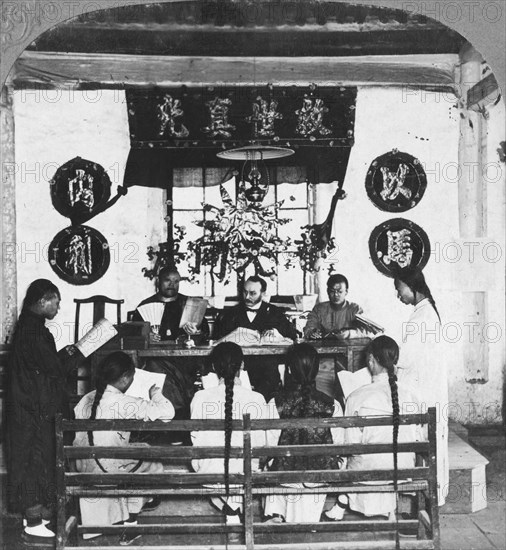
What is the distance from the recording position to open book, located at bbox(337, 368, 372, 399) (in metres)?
5.38

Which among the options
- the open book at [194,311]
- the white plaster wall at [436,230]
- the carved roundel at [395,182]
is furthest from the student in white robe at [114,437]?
the carved roundel at [395,182]

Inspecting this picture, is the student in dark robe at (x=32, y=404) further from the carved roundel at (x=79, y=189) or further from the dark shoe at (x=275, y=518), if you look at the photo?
the dark shoe at (x=275, y=518)

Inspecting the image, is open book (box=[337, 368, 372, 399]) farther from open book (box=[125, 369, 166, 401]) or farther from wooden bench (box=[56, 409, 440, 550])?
open book (box=[125, 369, 166, 401])

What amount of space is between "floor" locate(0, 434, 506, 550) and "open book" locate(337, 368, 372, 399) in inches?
39.3

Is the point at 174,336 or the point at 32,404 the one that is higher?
the point at 174,336

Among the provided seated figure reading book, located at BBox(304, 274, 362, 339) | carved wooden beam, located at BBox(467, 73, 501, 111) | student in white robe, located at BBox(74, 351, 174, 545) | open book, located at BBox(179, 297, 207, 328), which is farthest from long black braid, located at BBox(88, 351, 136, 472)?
carved wooden beam, located at BBox(467, 73, 501, 111)

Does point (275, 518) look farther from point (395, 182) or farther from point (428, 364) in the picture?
point (395, 182)

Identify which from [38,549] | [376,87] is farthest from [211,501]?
[376,87]

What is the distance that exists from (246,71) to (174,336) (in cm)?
207

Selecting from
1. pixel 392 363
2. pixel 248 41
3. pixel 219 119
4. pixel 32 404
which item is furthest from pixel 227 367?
pixel 248 41

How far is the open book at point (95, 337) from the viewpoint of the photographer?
213 inches

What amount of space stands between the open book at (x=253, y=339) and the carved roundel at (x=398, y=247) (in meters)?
1.01

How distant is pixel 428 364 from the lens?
5418 millimetres

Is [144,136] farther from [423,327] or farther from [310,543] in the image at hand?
[310,543]
